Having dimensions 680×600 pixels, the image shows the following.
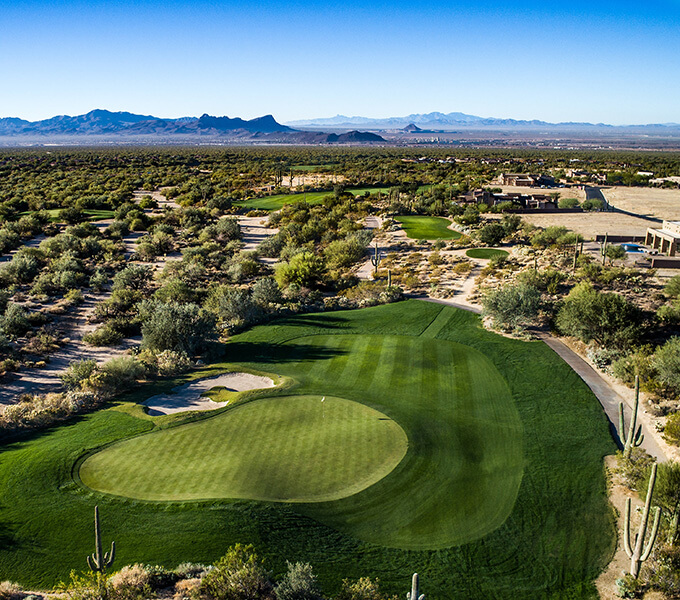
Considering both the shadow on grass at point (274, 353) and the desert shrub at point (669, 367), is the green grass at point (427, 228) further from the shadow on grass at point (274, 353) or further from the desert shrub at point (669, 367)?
the desert shrub at point (669, 367)

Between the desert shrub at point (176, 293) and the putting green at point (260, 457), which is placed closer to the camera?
the putting green at point (260, 457)

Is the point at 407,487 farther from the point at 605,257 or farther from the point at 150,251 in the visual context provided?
the point at 150,251

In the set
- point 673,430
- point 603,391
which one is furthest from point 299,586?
point 603,391

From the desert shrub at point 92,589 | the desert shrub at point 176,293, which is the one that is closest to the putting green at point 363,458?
the desert shrub at point 92,589

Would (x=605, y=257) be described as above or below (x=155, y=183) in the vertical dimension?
below

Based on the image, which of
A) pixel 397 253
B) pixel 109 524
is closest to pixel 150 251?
pixel 397 253

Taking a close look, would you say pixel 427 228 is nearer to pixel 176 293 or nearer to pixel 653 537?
pixel 176 293
